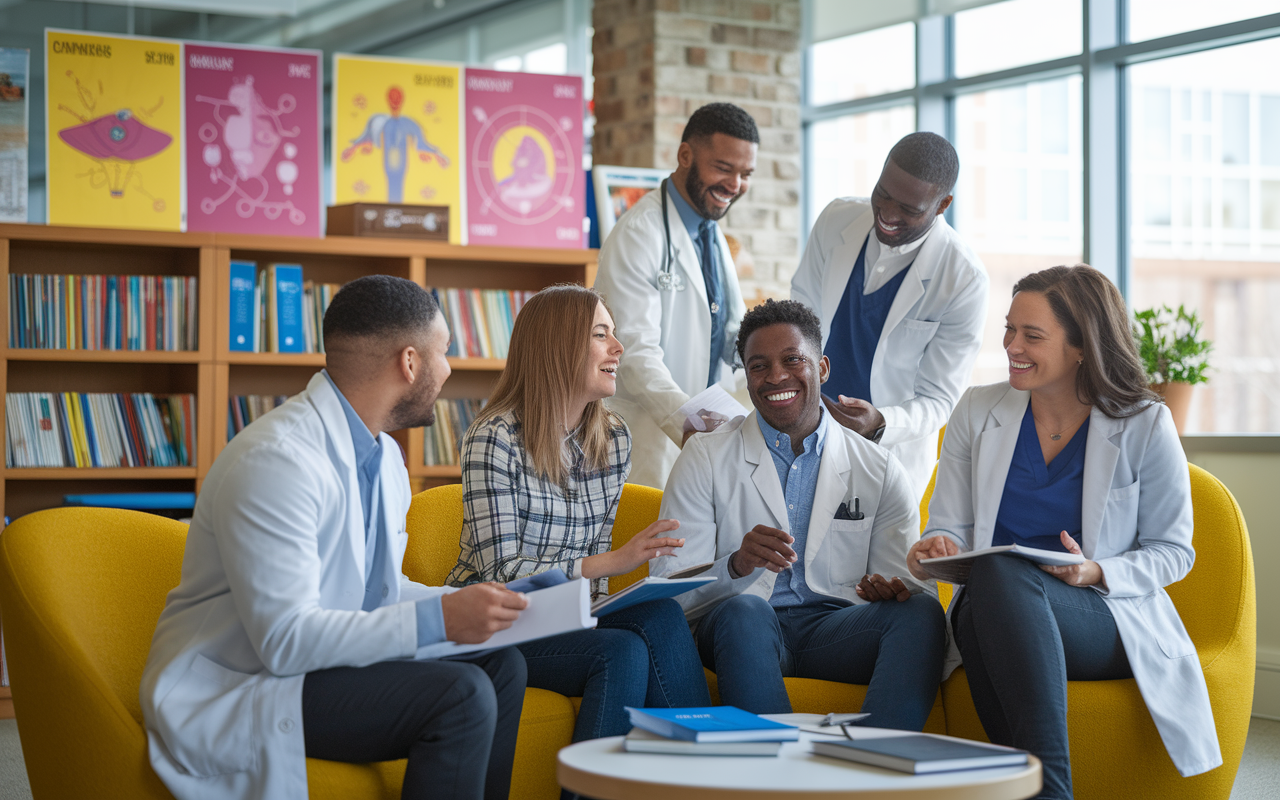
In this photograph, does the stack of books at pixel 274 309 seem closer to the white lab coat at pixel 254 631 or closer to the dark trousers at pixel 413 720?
the white lab coat at pixel 254 631

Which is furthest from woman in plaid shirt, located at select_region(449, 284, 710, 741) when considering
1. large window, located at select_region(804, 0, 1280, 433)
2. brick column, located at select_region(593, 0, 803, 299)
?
large window, located at select_region(804, 0, 1280, 433)

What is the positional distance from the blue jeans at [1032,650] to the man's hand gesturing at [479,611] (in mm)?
912

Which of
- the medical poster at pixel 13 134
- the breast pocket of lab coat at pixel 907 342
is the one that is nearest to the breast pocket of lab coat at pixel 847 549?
the breast pocket of lab coat at pixel 907 342

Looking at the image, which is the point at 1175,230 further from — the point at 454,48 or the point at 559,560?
the point at 454,48

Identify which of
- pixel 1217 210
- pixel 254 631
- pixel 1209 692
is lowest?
pixel 1209 692

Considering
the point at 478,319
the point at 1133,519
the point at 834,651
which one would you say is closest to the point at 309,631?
the point at 834,651

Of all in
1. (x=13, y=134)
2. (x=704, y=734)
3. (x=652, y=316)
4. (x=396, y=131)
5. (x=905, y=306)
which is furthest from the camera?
(x=396, y=131)

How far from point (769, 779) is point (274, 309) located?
3.06m

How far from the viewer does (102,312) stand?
156 inches

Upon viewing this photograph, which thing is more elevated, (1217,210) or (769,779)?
(1217,210)

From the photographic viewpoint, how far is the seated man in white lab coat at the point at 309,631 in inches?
68.9

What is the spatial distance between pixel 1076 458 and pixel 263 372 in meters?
2.92

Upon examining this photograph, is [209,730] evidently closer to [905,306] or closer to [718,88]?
[905,306]

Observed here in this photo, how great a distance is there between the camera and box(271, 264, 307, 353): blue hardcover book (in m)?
4.11
